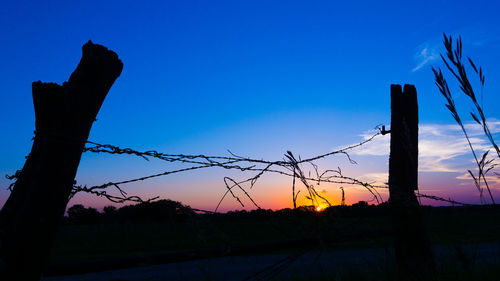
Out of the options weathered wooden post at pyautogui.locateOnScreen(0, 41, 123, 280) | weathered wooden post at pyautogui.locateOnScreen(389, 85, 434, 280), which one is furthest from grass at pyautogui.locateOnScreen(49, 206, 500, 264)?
weathered wooden post at pyautogui.locateOnScreen(0, 41, 123, 280)

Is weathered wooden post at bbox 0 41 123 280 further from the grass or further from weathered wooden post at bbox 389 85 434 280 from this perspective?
weathered wooden post at bbox 389 85 434 280

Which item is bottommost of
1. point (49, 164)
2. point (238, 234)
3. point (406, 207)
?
point (238, 234)

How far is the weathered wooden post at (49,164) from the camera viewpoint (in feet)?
6.06

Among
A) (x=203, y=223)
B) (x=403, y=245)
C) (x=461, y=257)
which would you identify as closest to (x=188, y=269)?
(x=403, y=245)

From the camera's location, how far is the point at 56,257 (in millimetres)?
10203

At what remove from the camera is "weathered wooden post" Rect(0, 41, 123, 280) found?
185cm

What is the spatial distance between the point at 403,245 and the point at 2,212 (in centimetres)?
276

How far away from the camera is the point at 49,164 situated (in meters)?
1.91

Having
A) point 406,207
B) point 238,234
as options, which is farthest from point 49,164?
point 238,234

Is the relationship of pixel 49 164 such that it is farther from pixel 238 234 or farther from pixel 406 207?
pixel 238 234

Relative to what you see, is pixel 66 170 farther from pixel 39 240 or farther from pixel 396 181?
pixel 396 181

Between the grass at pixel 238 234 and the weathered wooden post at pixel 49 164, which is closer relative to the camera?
the weathered wooden post at pixel 49 164

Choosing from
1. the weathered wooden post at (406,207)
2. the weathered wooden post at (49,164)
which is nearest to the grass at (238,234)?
the weathered wooden post at (406,207)

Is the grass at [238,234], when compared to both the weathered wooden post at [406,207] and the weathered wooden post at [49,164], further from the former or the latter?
the weathered wooden post at [49,164]
